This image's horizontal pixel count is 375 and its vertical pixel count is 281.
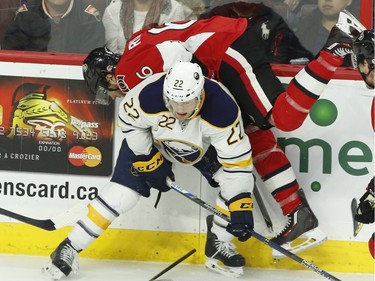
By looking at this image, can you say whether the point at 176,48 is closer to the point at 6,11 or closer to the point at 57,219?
the point at 6,11

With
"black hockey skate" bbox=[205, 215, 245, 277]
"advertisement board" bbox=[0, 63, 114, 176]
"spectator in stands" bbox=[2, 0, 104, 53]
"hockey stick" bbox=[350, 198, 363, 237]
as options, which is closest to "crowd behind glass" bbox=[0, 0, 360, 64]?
"spectator in stands" bbox=[2, 0, 104, 53]

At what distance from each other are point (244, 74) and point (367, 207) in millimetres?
743

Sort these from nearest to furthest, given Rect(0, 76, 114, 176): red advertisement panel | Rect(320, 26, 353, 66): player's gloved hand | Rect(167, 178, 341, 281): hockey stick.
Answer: Rect(320, 26, 353, 66): player's gloved hand → Rect(167, 178, 341, 281): hockey stick → Rect(0, 76, 114, 176): red advertisement panel

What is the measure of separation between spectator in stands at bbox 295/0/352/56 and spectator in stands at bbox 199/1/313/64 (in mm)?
33

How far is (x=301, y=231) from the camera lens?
14.3ft

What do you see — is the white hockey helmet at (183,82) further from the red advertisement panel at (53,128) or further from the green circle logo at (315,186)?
the green circle logo at (315,186)

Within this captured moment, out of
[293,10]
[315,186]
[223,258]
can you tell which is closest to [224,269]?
[223,258]

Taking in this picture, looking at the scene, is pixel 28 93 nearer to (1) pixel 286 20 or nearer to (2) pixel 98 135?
(2) pixel 98 135

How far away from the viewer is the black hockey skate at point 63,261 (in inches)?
170

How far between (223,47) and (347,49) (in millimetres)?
550

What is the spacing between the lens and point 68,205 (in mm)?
4621

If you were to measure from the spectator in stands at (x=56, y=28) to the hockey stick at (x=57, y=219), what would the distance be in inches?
28.8

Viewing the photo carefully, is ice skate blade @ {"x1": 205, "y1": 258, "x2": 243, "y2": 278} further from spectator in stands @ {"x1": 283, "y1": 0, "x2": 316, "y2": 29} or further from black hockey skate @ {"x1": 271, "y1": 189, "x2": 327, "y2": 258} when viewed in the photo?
spectator in stands @ {"x1": 283, "y1": 0, "x2": 316, "y2": 29}

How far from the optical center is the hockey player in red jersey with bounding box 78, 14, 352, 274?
4.12 metres
